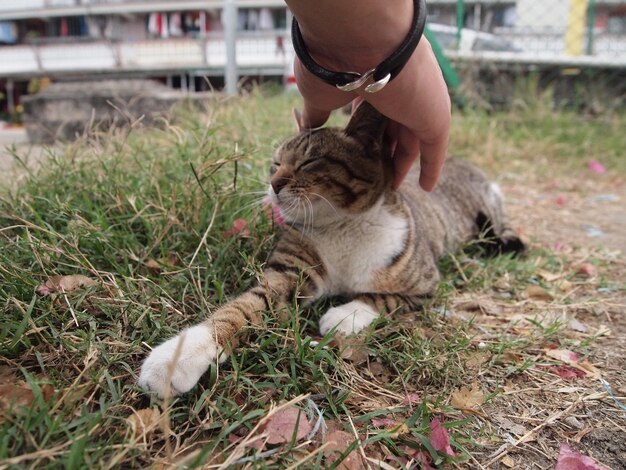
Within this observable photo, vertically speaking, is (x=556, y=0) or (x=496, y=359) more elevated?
(x=556, y=0)

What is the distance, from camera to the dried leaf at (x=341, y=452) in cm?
108

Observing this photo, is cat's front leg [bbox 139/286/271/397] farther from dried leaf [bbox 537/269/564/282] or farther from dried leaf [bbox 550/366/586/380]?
dried leaf [bbox 537/269/564/282]

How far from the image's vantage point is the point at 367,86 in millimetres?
1246

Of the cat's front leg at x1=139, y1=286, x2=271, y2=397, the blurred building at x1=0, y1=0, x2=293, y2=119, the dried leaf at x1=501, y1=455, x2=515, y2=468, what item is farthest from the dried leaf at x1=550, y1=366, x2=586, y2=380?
the blurred building at x1=0, y1=0, x2=293, y2=119

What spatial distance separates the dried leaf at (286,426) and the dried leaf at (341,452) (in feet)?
0.20

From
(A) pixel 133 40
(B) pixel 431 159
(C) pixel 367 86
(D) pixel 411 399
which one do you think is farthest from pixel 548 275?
(A) pixel 133 40

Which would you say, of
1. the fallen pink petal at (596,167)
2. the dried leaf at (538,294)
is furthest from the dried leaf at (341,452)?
the fallen pink petal at (596,167)

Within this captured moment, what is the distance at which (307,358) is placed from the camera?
1351mm

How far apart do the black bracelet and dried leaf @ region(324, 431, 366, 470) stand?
34.8 inches

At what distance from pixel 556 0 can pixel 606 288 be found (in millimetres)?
6236

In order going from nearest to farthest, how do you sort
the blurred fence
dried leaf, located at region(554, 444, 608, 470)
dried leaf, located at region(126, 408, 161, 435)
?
1. dried leaf, located at region(126, 408, 161, 435)
2. dried leaf, located at region(554, 444, 608, 470)
3. the blurred fence

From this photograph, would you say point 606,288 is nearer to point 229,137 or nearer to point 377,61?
point 377,61

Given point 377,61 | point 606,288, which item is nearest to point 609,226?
point 606,288

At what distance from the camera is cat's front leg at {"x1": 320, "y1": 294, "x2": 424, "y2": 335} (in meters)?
1.57
